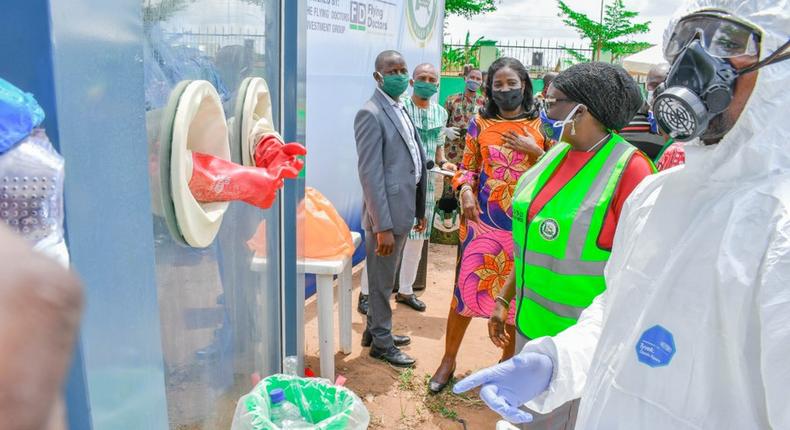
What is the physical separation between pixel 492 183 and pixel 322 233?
0.96m

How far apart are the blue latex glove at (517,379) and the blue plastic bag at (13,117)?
1.08 metres

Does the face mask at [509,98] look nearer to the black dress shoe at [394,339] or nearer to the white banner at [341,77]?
the white banner at [341,77]

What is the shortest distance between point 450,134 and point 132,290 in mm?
5462

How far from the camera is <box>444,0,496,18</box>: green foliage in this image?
2130 centimetres

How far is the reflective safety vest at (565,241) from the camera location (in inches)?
80.3

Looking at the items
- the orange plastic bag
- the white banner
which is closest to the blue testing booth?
the orange plastic bag

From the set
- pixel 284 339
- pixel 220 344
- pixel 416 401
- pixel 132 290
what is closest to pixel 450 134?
pixel 416 401

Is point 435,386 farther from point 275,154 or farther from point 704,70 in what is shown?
point 704,70

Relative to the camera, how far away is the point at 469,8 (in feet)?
71.1

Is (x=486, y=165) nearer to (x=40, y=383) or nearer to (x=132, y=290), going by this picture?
(x=132, y=290)

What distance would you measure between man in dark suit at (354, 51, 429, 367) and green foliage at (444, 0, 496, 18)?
18598 mm

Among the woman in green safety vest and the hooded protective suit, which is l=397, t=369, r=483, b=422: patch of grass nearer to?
the woman in green safety vest

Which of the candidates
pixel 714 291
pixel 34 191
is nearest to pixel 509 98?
pixel 714 291

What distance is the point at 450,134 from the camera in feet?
21.6
